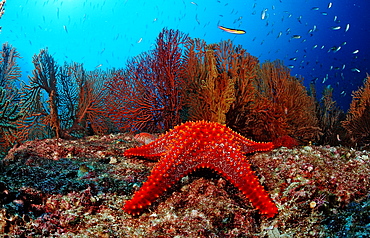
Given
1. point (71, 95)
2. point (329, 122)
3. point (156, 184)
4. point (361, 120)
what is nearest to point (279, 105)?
point (361, 120)

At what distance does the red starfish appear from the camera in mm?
2691

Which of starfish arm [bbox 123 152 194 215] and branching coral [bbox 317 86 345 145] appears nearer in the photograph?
starfish arm [bbox 123 152 194 215]

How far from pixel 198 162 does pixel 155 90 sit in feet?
14.7

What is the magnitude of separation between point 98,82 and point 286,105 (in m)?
Answer: 7.59

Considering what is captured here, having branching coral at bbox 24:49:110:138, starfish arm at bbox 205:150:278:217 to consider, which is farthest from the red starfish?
branching coral at bbox 24:49:110:138

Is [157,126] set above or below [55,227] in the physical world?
above

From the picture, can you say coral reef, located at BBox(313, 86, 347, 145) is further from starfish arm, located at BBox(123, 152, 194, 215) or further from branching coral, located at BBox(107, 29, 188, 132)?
starfish arm, located at BBox(123, 152, 194, 215)

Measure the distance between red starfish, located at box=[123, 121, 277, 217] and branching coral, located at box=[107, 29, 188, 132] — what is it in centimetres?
354

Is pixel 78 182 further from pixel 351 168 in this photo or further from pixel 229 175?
pixel 351 168

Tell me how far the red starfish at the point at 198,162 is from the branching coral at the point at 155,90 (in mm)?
3537

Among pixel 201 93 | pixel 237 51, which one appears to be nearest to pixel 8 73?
pixel 201 93

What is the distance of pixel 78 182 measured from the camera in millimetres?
3225

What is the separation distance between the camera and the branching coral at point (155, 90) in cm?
721

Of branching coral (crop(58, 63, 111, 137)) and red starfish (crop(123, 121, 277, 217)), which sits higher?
branching coral (crop(58, 63, 111, 137))
